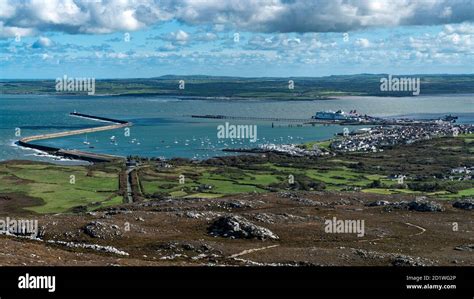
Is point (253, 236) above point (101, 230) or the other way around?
the other way around

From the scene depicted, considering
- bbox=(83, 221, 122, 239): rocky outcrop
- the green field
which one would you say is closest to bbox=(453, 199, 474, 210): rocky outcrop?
bbox=(83, 221, 122, 239): rocky outcrop

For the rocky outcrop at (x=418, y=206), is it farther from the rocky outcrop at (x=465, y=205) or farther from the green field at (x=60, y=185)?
the green field at (x=60, y=185)

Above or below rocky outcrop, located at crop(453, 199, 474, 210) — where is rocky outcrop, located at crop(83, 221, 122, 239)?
above

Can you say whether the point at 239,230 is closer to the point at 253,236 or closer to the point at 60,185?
the point at 253,236

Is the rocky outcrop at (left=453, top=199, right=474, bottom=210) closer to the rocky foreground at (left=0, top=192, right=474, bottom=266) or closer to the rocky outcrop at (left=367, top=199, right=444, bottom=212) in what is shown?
the rocky foreground at (left=0, top=192, right=474, bottom=266)

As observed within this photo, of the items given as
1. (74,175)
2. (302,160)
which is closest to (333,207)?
(74,175)

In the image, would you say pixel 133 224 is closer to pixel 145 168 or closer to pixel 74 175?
pixel 74 175

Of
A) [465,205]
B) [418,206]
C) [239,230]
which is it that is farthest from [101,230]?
[465,205]

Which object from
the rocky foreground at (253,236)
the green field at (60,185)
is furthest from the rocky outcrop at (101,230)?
the green field at (60,185)

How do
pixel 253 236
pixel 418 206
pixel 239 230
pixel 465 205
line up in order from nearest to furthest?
pixel 253 236, pixel 239 230, pixel 418 206, pixel 465 205
